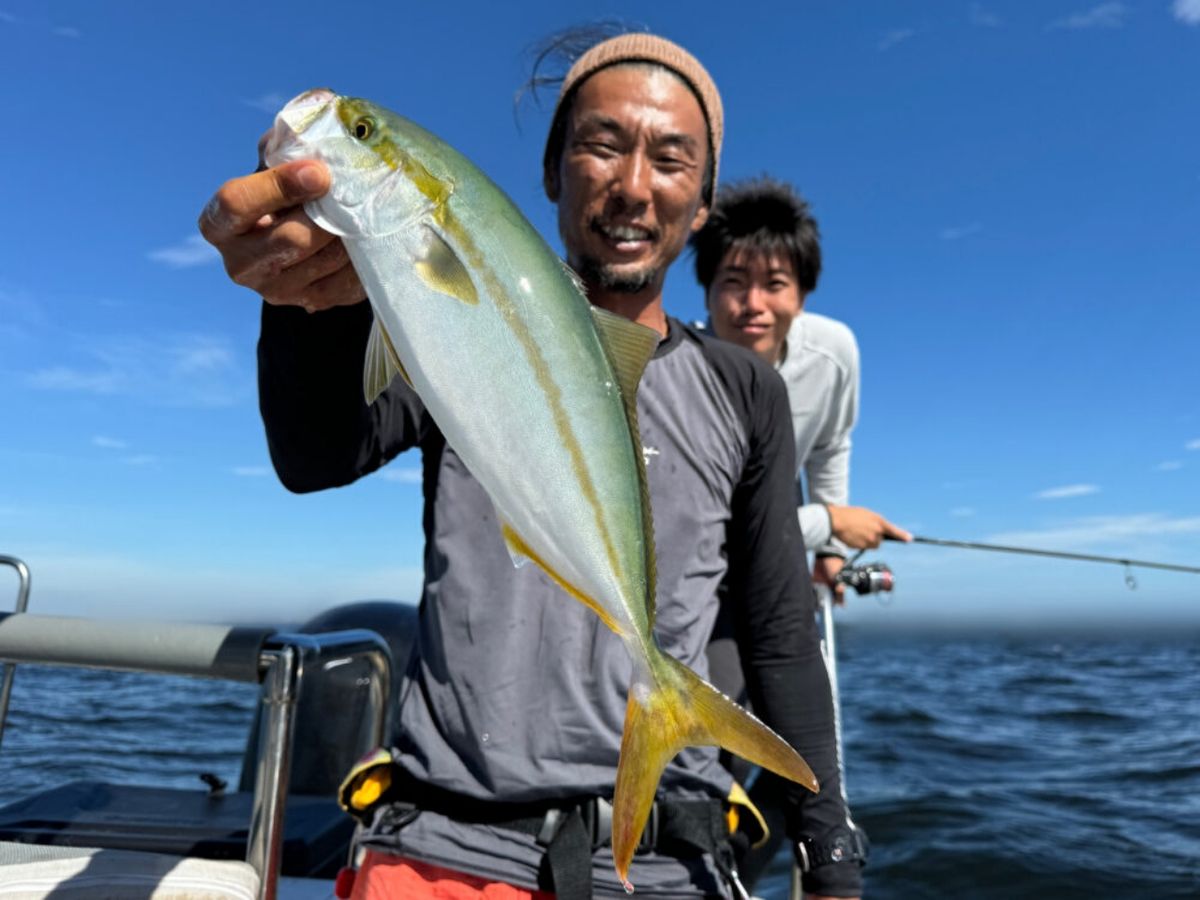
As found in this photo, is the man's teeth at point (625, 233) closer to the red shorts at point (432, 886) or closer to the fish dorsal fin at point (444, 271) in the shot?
the fish dorsal fin at point (444, 271)

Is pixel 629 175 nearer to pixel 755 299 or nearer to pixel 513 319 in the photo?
pixel 513 319

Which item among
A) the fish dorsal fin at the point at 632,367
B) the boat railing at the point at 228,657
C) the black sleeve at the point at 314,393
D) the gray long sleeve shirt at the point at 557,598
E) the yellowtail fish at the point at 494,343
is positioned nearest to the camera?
the yellowtail fish at the point at 494,343

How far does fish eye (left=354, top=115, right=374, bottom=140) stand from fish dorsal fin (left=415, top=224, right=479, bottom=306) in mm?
157

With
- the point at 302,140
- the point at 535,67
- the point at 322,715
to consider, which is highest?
the point at 535,67

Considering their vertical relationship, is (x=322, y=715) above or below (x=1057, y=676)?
above

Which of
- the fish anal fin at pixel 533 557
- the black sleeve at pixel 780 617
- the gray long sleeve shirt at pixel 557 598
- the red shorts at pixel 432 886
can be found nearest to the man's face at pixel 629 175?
the gray long sleeve shirt at pixel 557 598

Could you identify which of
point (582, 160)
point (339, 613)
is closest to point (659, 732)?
point (582, 160)

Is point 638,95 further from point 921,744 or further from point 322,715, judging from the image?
point 921,744

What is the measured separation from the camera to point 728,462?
228cm

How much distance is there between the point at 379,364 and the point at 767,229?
3.44 m

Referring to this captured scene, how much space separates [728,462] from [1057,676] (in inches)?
1129

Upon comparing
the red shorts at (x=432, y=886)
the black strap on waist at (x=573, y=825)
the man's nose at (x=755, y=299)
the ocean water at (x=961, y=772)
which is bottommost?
the ocean water at (x=961, y=772)

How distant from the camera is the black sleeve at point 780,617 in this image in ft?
7.59

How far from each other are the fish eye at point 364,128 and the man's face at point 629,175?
1228 millimetres
